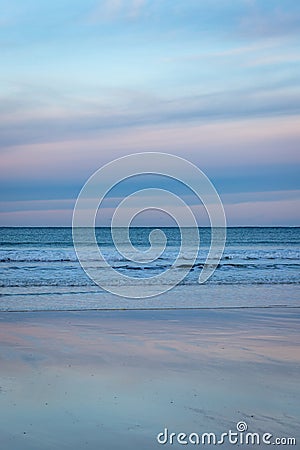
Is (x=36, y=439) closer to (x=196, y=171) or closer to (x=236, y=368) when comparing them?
(x=236, y=368)

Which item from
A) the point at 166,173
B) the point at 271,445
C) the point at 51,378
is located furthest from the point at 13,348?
the point at 166,173

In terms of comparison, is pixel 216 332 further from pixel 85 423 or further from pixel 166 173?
pixel 166 173

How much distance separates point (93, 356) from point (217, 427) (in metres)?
3.11

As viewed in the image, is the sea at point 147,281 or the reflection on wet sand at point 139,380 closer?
the reflection on wet sand at point 139,380

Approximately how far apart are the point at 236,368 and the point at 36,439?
3.11m

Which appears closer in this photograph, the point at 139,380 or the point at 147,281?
the point at 139,380

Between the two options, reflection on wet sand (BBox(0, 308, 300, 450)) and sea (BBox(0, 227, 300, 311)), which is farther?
sea (BBox(0, 227, 300, 311))

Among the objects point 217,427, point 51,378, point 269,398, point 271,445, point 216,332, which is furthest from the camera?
point 216,332

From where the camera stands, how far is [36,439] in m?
5.29

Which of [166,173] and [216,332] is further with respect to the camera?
→ [166,173]

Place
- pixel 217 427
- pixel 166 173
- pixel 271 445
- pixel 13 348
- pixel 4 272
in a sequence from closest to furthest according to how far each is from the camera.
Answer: pixel 271 445, pixel 217 427, pixel 13 348, pixel 166 173, pixel 4 272

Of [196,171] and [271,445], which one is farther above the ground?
[196,171]

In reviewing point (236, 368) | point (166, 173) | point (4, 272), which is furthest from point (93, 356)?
point (4, 272)

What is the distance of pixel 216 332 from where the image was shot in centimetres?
1045
